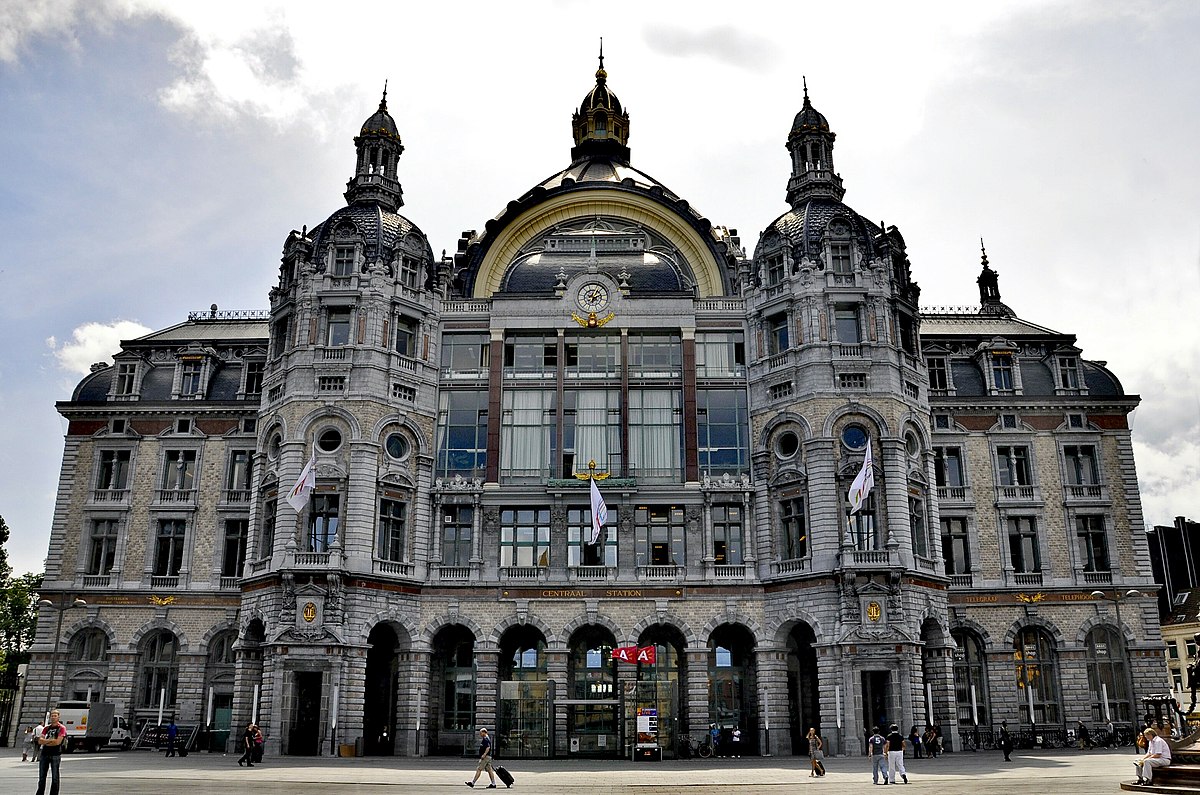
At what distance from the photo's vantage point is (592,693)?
56281mm

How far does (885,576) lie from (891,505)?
402 cm

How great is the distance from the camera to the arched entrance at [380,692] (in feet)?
179

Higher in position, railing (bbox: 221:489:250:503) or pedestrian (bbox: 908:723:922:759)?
railing (bbox: 221:489:250:503)

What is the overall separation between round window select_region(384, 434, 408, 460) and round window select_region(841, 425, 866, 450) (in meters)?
24.5

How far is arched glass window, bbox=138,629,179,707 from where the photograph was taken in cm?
6047

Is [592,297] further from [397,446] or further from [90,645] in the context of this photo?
[90,645]

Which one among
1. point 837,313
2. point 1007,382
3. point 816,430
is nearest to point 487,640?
point 816,430

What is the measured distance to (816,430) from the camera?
55.4m

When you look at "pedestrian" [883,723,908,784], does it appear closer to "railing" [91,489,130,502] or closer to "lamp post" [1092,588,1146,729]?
"lamp post" [1092,588,1146,729]

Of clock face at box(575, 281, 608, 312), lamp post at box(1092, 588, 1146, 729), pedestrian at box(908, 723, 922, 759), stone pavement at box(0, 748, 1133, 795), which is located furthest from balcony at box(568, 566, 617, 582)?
lamp post at box(1092, 588, 1146, 729)

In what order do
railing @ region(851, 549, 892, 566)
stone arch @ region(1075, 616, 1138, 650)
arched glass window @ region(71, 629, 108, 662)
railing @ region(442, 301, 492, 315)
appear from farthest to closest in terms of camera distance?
railing @ region(442, 301, 492, 315) < arched glass window @ region(71, 629, 108, 662) < stone arch @ region(1075, 616, 1138, 650) < railing @ region(851, 549, 892, 566)

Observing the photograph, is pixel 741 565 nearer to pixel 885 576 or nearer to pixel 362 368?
pixel 885 576

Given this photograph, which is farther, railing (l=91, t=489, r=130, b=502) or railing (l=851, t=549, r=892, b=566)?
railing (l=91, t=489, r=130, b=502)

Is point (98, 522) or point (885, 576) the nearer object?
point (885, 576)
